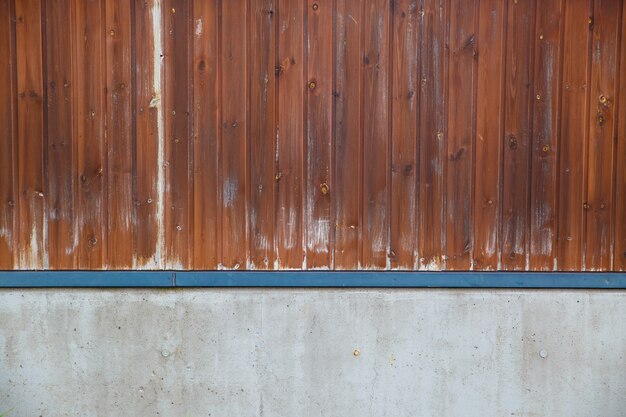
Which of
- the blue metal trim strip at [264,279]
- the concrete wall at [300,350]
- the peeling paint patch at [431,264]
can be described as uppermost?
the peeling paint patch at [431,264]

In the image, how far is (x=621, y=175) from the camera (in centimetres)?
297

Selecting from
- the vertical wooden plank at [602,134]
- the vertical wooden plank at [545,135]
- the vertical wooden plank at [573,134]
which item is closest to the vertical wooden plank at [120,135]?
the vertical wooden plank at [545,135]

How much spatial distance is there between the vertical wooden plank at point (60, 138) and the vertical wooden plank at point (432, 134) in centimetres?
186

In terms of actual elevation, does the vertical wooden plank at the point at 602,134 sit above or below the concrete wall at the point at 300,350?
above

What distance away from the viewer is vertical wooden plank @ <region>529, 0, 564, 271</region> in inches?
116

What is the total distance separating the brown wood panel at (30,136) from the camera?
2924 mm

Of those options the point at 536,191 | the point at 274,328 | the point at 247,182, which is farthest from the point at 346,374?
the point at 536,191

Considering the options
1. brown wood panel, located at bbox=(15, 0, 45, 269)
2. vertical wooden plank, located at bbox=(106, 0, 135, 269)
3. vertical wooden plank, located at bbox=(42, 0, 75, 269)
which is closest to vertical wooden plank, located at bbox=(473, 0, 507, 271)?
vertical wooden plank, located at bbox=(106, 0, 135, 269)

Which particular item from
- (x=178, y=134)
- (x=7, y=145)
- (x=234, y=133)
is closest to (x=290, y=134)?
(x=234, y=133)

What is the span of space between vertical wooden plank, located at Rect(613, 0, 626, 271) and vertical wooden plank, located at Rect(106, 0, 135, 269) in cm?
257

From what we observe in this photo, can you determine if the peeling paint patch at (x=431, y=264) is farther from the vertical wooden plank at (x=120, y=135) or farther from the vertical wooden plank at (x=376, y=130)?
the vertical wooden plank at (x=120, y=135)

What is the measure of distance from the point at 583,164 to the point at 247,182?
185 centimetres

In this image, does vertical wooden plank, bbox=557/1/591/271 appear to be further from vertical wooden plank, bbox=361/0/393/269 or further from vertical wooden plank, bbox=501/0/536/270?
vertical wooden plank, bbox=361/0/393/269

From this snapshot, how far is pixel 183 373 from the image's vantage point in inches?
115
